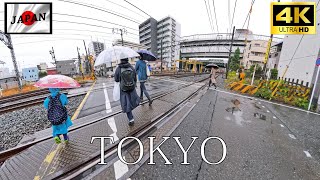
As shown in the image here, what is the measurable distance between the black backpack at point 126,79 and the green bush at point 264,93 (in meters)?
8.67

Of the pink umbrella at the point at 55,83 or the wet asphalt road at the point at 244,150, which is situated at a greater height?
the pink umbrella at the point at 55,83

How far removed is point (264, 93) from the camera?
8570 millimetres

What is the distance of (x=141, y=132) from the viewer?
11.8 ft

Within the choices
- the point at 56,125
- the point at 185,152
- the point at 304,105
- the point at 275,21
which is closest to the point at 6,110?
the point at 56,125

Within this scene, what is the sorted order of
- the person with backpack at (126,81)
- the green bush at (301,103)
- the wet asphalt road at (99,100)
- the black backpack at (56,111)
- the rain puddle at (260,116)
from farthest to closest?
1. the green bush at (301,103)
2. the wet asphalt road at (99,100)
3. the rain puddle at (260,116)
4. the person with backpack at (126,81)
5. the black backpack at (56,111)

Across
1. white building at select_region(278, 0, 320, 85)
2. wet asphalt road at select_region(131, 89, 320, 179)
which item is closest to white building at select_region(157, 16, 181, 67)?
white building at select_region(278, 0, 320, 85)

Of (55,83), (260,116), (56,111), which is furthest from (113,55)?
(260,116)

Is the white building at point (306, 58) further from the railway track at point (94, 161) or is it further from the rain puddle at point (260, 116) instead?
the railway track at point (94, 161)

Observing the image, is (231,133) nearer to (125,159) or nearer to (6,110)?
(125,159)

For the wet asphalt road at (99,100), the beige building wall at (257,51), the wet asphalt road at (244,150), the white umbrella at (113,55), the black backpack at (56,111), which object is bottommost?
the wet asphalt road at (244,150)

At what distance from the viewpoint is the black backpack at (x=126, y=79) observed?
3.66 m

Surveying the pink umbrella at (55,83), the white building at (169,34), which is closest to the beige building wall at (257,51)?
the white building at (169,34)

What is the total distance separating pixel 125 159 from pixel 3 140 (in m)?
3.58

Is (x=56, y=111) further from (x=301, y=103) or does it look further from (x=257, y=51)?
(x=257, y=51)
